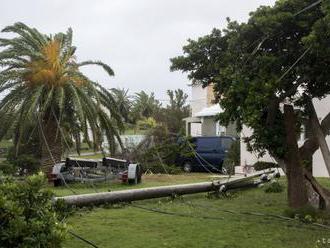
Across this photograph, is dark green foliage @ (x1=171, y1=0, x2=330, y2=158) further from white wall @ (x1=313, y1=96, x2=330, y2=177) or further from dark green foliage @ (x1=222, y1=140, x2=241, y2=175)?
dark green foliage @ (x1=222, y1=140, x2=241, y2=175)

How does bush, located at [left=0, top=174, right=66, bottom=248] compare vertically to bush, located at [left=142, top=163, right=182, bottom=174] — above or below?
below

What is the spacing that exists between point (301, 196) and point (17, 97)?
11280 mm

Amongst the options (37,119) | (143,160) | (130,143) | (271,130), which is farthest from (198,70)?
(130,143)

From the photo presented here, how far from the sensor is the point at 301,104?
11.7m

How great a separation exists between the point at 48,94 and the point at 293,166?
33.4ft

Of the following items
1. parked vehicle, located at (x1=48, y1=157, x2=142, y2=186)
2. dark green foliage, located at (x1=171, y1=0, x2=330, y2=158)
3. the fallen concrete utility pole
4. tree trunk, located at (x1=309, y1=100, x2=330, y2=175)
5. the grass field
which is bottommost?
the grass field

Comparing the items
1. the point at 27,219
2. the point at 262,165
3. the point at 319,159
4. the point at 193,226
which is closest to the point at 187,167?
the point at 262,165

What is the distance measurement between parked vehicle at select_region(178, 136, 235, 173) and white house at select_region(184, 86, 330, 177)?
2.77 feet

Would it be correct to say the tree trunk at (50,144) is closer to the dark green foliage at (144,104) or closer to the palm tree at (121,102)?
the palm tree at (121,102)

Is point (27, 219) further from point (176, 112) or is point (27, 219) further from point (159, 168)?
point (176, 112)

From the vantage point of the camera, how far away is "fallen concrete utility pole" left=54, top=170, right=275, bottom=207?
11.7 m

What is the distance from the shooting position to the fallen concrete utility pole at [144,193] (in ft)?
38.3

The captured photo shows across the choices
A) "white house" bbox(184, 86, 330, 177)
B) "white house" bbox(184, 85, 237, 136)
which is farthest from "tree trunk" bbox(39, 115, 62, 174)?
"white house" bbox(184, 85, 237, 136)

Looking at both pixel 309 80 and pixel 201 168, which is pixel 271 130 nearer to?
pixel 309 80
